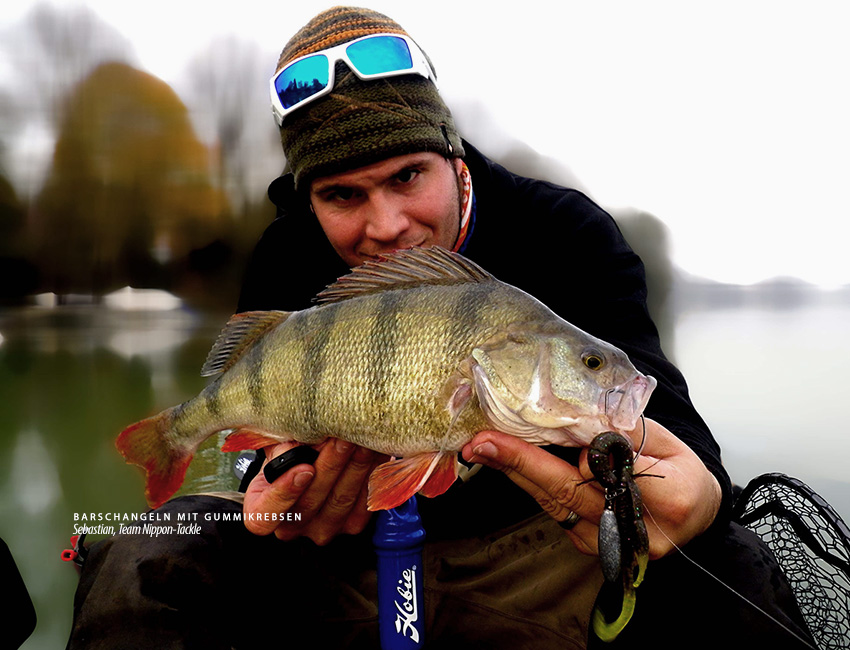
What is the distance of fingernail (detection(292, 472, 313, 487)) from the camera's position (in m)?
1.43

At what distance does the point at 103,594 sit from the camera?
1.50 meters

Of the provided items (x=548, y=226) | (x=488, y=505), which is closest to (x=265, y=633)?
(x=488, y=505)

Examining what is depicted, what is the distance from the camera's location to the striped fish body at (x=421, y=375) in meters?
1.12

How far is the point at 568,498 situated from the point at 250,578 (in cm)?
→ 112

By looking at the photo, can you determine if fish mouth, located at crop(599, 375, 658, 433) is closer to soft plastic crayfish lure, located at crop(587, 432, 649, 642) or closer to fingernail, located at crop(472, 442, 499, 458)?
soft plastic crayfish lure, located at crop(587, 432, 649, 642)

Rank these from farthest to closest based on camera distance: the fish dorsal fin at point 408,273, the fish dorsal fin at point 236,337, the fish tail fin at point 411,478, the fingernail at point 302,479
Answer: the fish dorsal fin at point 236,337 → the fingernail at point 302,479 → the fish dorsal fin at point 408,273 → the fish tail fin at point 411,478

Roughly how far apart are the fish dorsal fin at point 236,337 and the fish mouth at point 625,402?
3.00ft

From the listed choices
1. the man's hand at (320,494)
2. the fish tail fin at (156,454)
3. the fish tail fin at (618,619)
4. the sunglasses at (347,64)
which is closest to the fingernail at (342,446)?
the man's hand at (320,494)

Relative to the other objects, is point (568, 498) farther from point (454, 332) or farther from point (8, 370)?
point (8, 370)

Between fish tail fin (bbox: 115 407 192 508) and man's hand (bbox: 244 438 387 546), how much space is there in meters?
0.24

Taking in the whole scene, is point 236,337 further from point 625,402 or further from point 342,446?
point 625,402

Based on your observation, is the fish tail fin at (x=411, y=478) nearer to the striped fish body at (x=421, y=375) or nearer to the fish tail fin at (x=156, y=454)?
the striped fish body at (x=421, y=375)

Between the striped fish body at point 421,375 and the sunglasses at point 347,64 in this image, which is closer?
the striped fish body at point 421,375

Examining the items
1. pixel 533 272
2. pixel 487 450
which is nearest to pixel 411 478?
pixel 487 450
